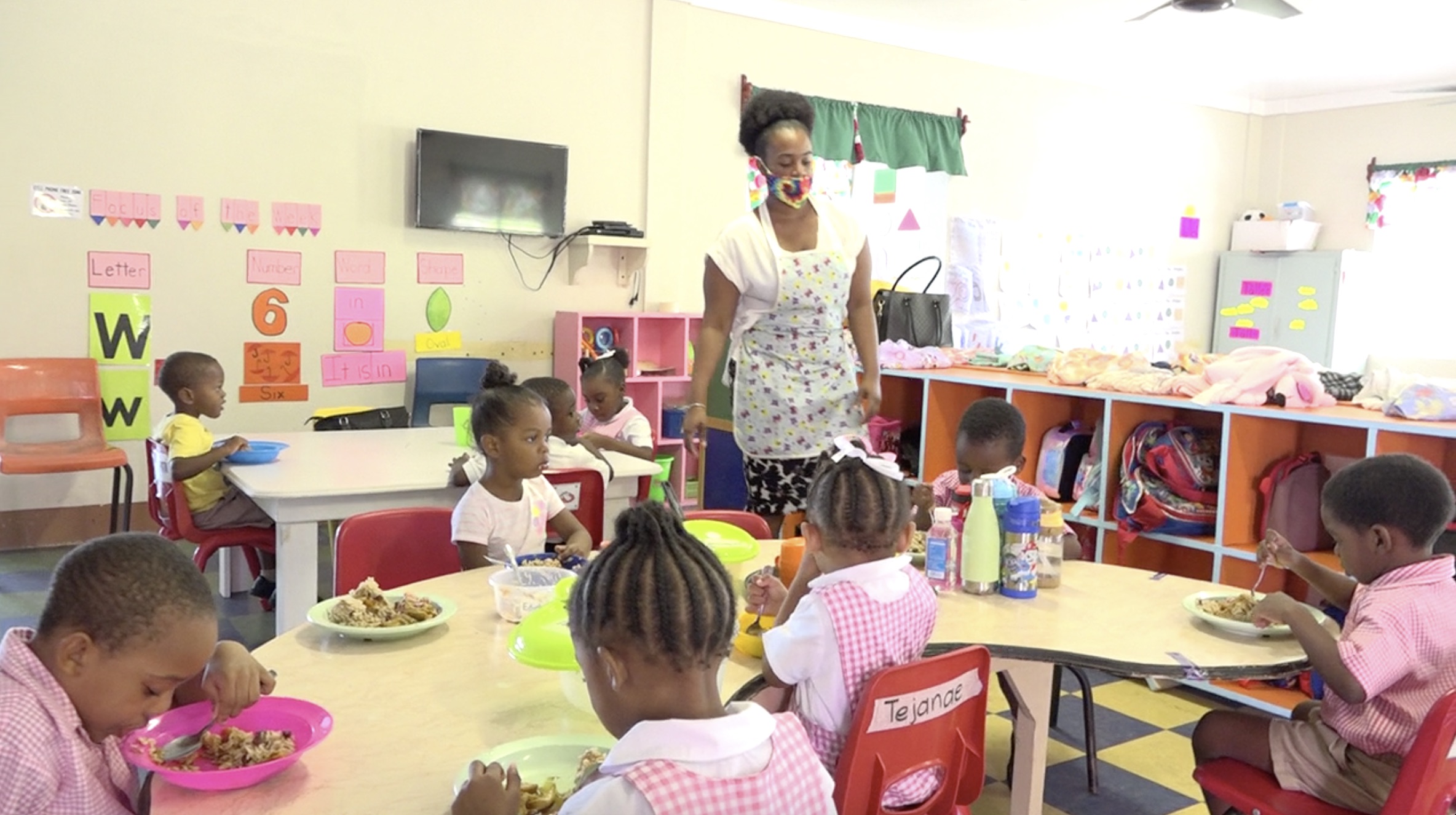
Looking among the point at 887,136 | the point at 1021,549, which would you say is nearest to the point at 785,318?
the point at 1021,549

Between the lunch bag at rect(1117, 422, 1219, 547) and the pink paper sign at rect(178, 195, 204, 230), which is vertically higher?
the pink paper sign at rect(178, 195, 204, 230)

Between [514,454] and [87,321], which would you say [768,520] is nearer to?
[514,454]

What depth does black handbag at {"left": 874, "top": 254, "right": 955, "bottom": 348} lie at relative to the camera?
5.89m

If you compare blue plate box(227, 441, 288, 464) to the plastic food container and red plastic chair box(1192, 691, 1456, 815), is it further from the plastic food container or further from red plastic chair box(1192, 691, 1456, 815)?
red plastic chair box(1192, 691, 1456, 815)

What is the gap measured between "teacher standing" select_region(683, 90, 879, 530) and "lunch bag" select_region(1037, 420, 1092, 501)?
1.60 m

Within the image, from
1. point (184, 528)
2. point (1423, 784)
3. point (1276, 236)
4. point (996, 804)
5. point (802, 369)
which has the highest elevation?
point (1276, 236)

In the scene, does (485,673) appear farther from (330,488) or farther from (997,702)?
(997,702)

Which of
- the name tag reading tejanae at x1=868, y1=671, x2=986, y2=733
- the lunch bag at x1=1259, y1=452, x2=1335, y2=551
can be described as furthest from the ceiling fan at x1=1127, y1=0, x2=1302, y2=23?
the name tag reading tejanae at x1=868, y1=671, x2=986, y2=733

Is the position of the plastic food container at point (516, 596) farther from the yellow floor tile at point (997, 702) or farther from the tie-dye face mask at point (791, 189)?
the yellow floor tile at point (997, 702)

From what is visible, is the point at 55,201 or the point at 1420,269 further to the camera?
the point at 1420,269

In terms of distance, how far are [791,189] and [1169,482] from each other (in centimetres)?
196

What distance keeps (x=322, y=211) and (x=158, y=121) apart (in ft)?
2.76

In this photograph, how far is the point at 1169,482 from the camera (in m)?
Answer: 3.90

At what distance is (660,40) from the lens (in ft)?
22.0
